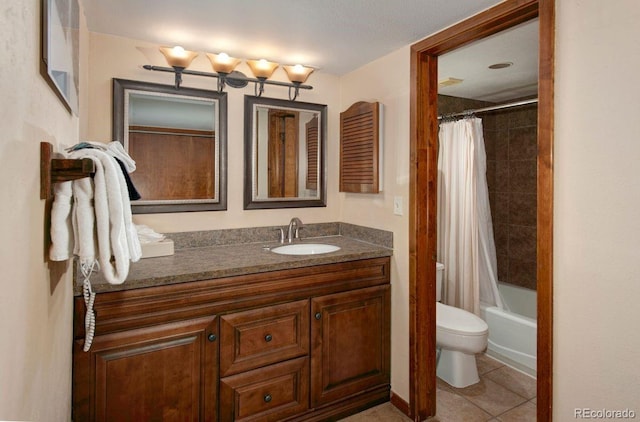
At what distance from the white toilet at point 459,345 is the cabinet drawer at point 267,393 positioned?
1057 millimetres

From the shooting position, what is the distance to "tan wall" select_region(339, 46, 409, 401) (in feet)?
7.29

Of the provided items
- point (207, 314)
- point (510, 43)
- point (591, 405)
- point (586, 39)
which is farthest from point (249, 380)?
point (510, 43)

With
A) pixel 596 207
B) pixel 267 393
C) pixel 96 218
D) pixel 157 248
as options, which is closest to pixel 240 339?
pixel 267 393

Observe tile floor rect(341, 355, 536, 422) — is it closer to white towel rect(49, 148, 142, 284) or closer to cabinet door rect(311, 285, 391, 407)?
cabinet door rect(311, 285, 391, 407)

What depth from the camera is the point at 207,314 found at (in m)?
1.77

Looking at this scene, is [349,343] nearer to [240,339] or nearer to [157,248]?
[240,339]

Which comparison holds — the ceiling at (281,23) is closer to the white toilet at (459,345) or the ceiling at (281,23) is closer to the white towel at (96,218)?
the white towel at (96,218)

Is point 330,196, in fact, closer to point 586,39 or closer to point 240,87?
point 240,87

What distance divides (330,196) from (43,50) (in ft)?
7.07

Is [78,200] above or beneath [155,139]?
beneath

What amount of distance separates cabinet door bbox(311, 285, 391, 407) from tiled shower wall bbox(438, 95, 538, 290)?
212cm

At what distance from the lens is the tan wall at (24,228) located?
1.90 feet

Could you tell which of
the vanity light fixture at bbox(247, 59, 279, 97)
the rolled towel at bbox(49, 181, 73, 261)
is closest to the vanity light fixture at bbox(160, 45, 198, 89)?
the vanity light fixture at bbox(247, 59, 279, 97)

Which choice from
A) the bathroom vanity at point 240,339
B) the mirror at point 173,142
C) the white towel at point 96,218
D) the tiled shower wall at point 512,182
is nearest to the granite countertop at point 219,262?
the bathroom vanity at point 240,339
